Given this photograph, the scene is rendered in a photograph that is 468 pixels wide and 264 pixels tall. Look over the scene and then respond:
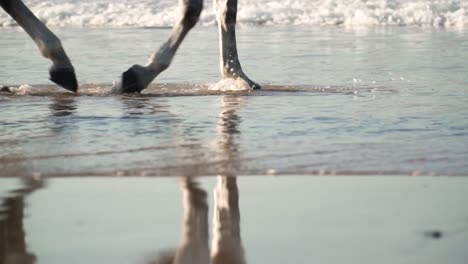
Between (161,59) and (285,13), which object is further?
(285,13)

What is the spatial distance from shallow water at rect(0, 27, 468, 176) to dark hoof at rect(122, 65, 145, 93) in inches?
3.5

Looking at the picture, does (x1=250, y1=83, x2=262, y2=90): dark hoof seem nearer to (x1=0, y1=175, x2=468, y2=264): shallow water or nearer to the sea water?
the sea water

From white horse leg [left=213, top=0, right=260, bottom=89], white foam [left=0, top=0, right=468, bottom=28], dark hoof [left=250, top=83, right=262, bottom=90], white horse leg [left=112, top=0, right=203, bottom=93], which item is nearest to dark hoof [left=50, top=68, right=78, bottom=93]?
white horse leg [left=112, top=0, right=203, bottom=93]

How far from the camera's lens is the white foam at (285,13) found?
19.0 meters

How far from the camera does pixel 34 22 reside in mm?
8234

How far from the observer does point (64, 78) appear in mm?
8219

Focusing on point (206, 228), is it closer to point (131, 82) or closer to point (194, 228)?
point (194, 228)

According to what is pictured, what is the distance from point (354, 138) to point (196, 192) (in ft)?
5.35

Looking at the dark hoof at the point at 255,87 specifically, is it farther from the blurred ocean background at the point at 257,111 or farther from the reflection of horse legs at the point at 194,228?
the reflection of horse legs at the point at 194,228

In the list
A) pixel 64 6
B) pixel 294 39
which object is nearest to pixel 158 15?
pixel 64 6

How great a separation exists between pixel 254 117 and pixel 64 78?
1.86 metres

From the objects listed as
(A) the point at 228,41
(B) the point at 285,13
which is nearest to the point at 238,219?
(A) the point at 228,41

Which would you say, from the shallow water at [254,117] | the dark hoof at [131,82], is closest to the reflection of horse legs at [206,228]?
the shallow water at [254,117]

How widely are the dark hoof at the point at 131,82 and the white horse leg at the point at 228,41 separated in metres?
0.73
